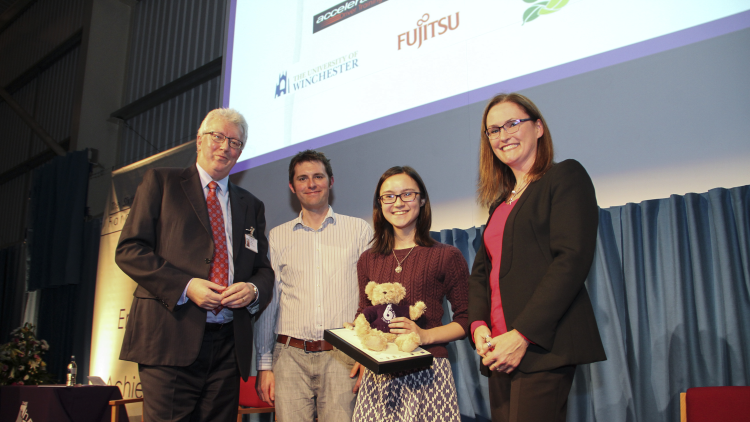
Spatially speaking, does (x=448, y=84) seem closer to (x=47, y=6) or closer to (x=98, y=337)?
(x=98, y=337)

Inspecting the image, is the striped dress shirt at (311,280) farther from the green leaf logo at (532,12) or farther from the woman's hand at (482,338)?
the green leaf logo at (532,12)

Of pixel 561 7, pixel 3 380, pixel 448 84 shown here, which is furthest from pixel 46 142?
pixel 561 7

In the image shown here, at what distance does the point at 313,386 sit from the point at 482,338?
34.1 inches

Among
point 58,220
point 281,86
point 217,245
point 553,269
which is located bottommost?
point 553,269

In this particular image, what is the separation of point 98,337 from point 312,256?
14.8 ft

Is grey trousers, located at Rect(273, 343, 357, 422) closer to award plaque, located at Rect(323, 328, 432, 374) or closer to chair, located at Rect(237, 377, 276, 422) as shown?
award plaque, located at Rect(323, 328, 432, 374)

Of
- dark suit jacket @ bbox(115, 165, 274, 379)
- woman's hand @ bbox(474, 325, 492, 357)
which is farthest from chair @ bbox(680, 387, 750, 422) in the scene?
dark suit jacket @ bbox(115, 165, 274, 379)

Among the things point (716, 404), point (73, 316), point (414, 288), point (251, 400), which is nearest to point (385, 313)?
point (414, 288)

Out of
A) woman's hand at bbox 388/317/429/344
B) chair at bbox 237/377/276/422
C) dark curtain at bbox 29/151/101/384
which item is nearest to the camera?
woman's hand at bbox 388/317/429/344

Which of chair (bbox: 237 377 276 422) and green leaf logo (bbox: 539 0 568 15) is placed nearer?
green leaf logo (bbox: 539 0 568 15)

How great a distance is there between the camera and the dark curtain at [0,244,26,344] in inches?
288

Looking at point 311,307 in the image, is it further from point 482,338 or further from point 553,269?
point 553,269

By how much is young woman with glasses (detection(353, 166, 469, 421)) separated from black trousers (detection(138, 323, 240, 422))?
51 centimetres

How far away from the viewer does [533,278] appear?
126cm
